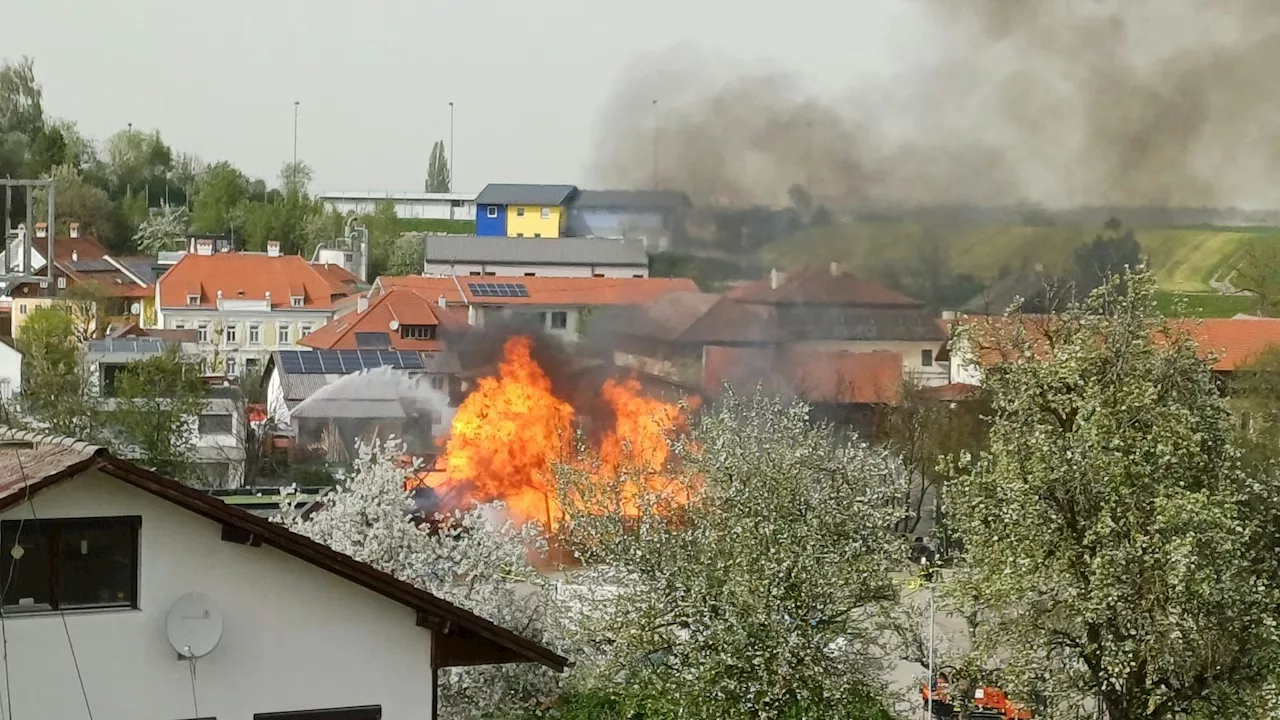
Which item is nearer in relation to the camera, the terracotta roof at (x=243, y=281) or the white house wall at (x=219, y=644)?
the white house wall at (x=219, y=644)

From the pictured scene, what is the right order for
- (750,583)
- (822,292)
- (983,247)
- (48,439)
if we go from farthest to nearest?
(822,292)
(983,247)
(750,583)
(48,439)

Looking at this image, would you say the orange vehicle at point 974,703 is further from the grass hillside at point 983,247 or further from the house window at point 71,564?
the grass hillside at point 983,247

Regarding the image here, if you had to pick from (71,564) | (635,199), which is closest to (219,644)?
(71,564)

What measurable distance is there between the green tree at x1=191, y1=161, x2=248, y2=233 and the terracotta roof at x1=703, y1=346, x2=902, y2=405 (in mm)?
75408

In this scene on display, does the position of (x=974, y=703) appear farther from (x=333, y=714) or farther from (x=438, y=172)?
(x=438, y=172)

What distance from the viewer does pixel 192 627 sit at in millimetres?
10461

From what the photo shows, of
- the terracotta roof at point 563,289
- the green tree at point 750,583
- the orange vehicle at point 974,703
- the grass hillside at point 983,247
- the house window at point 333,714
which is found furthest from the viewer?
the terracotta roof at point 563,289

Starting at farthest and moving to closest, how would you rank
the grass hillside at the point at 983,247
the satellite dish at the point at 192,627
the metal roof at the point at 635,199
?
the metal roof at the point at 635,199
the grass hillside at the point at 983,247
the satellite dish at the point at 192,627

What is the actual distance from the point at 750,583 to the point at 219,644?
Answer: 710 centimetres

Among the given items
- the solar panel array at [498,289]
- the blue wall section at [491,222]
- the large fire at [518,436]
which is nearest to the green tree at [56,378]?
the large fire at [518,436]

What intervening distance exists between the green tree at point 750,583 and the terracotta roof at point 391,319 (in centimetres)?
5214

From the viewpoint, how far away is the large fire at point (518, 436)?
43812 mm

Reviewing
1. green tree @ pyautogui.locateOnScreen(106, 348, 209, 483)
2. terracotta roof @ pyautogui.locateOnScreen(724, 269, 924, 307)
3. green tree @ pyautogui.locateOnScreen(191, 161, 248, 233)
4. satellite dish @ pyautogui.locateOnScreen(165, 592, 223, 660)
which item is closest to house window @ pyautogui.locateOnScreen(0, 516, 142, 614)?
satellite dish @ pyautogui.locateOnScreen(165, 592, 223, 660)

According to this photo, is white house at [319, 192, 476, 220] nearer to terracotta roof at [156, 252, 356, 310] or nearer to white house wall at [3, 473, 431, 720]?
terracotta roof at [156, 252, 356, 310]
